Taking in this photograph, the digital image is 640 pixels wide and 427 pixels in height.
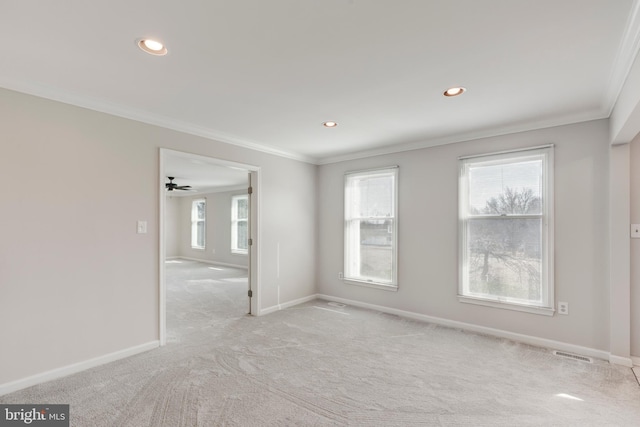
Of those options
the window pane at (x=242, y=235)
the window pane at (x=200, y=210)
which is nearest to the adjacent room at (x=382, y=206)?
the window pane at (x=242, y=235)

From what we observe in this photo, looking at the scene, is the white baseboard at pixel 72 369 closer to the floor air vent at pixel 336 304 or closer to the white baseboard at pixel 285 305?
the white baseboard at pixel 285 305

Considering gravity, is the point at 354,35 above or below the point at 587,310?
above

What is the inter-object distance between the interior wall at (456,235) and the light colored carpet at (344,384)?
0.34m

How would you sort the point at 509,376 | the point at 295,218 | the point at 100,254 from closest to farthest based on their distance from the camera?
the point at 509,376 → the point at 100,254 → the point at 295,218

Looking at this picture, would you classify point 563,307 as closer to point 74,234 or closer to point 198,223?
point 74,234

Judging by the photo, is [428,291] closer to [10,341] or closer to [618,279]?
[618,279]

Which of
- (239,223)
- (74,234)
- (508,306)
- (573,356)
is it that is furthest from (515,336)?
(239,223)

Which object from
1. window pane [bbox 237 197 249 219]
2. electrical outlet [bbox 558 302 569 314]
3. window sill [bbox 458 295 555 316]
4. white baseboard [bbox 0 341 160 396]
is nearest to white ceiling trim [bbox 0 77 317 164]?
white baseboard [bbox 0 341 160 396]

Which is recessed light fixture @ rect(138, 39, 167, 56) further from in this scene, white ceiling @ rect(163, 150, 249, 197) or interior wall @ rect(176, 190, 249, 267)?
interior wall @ rect(176, 190, 249, 267)

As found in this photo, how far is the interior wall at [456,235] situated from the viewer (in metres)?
3.01

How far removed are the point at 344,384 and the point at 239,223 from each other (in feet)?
23.1

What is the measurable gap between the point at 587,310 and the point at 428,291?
1.61 meters

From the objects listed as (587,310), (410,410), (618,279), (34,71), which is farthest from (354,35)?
(587,310)

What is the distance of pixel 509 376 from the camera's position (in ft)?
8.52
